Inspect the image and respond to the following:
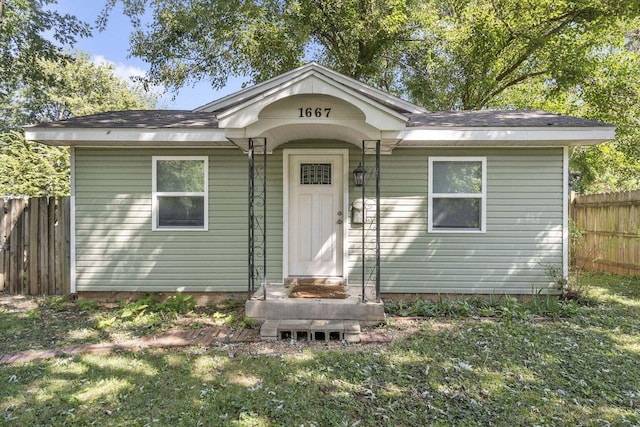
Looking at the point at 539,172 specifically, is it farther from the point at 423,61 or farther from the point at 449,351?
the point at 423,61

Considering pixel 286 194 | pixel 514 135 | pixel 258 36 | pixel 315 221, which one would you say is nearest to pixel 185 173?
pixel 286 194

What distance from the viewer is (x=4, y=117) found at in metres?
21.2

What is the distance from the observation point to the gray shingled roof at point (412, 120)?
215 inches

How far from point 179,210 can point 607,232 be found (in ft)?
30.4

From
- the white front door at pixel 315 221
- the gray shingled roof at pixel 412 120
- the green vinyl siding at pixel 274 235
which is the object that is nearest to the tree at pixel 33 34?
the gray shingled roof at pixel 412 120

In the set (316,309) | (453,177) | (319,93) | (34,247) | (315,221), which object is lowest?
(316,309)

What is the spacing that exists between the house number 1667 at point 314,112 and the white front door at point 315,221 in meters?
1.51

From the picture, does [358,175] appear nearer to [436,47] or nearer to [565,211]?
[565,211]

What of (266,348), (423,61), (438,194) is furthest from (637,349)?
(423,61)

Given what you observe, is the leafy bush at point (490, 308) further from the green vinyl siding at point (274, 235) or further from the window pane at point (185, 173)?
the window pane at point (185, 173)

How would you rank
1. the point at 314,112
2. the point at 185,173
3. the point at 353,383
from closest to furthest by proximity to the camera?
the point at 353,383 → the point at 314,112 → the point at 185,173

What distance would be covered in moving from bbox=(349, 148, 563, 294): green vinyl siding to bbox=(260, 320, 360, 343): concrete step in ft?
5.41

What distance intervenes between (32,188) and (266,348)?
1252cm

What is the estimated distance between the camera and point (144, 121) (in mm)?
5906
